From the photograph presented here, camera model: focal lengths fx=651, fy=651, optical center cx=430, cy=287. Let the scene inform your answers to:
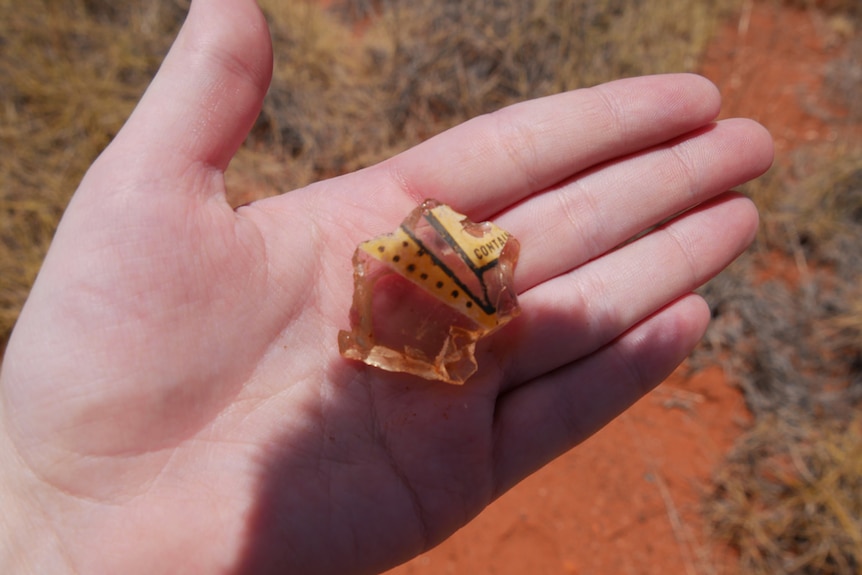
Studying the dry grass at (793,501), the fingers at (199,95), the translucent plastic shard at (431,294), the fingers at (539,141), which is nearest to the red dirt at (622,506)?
the dry grass at (793,501)

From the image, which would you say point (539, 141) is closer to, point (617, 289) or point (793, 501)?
point (617, 289)

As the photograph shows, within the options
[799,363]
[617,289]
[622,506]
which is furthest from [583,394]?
[799,363]

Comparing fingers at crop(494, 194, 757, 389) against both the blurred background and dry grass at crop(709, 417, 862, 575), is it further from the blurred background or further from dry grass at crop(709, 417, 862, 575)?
dry grass at crop(709, 417, 862, 575)

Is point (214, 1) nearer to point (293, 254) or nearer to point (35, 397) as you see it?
point (293, 254)

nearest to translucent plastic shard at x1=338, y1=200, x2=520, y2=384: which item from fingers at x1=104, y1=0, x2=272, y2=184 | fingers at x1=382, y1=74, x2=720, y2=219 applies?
fingers at x1=382, y1=74, x2=720, y2=219

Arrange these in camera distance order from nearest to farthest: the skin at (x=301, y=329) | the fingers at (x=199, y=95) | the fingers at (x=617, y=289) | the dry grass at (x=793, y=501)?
1. the skin at (x=301, y=329)
2. the fingers at (x=199, y=95)
3. the fingers at (x=617, y=289)
4. the dry grass at (x=793, y=501)

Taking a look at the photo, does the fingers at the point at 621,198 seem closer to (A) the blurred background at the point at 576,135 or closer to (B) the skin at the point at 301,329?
(B) the skin at the point at 301,329
